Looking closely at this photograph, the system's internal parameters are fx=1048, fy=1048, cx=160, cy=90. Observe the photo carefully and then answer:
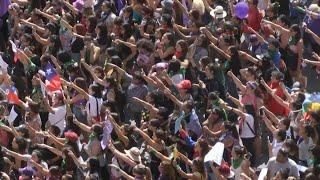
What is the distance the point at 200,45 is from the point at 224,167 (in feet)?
11.7

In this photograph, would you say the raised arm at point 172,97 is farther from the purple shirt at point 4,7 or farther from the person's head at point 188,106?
the purple shirt at point 4,7

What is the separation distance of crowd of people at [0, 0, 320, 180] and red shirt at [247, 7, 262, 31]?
23 millimetres

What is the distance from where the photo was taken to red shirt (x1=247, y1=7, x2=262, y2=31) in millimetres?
17078

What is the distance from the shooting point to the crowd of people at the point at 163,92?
1378cm

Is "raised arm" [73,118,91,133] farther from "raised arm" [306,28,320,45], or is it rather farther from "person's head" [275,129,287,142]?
"raised arm" [306,28,320,45]

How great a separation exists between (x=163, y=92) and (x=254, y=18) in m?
2.51

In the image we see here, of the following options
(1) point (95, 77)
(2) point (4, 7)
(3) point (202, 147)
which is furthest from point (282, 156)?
(2) point (4, 7)

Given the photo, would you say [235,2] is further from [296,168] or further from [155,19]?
[296,168]

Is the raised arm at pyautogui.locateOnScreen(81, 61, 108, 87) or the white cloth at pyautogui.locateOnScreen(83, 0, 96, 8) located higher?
the white cloth at pyautogui.locateOnScreen(83, 0, 96, 8)

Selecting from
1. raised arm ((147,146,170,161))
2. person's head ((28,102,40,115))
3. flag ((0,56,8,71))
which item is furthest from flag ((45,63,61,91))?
raised arm ((147,146,170,161))

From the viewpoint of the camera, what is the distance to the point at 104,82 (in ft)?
52.5

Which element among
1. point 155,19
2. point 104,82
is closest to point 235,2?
point 155,19

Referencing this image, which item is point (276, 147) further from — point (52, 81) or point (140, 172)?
point (52, 81)

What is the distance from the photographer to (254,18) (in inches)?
674
